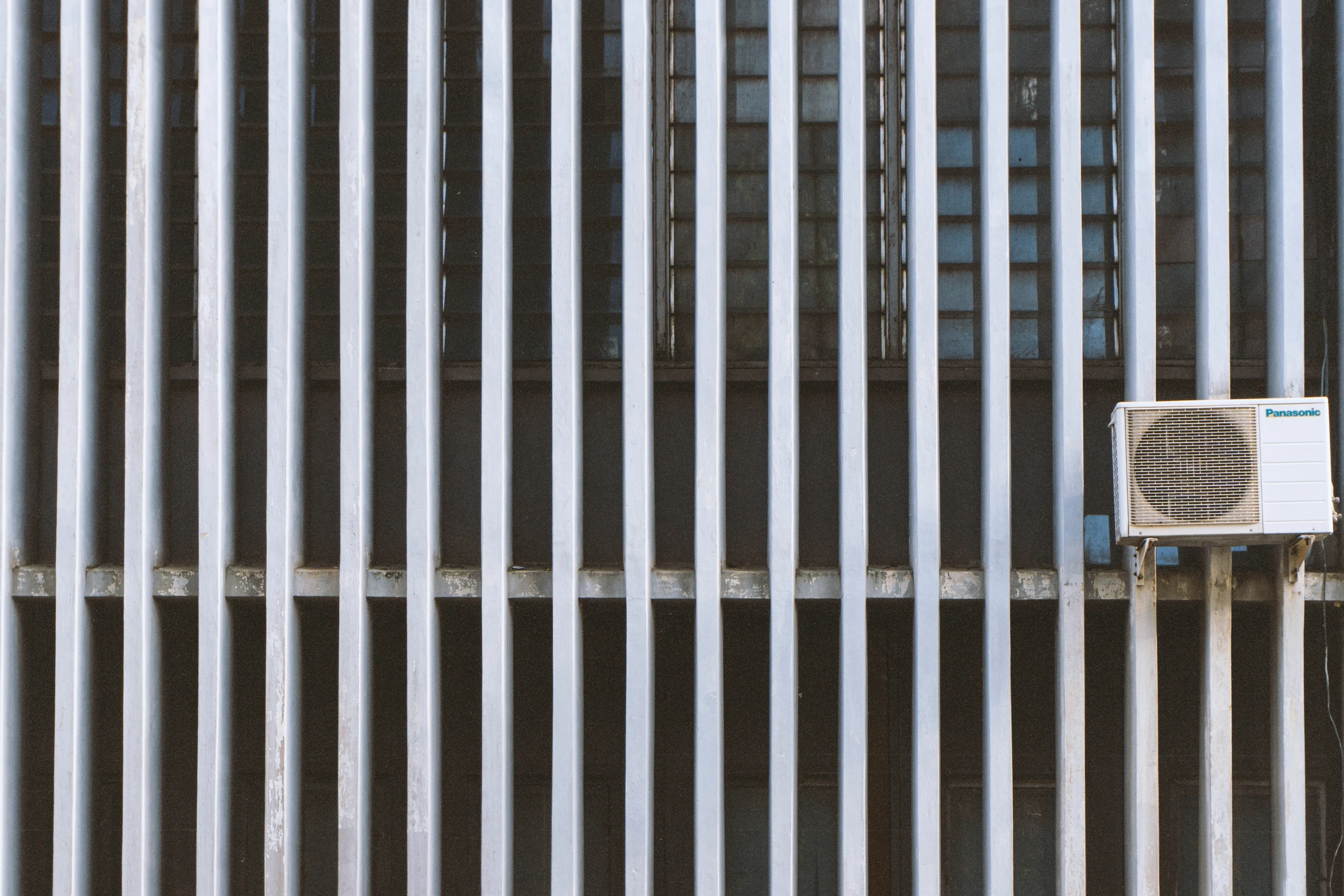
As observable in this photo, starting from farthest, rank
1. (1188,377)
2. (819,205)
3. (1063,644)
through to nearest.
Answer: (819,205) < (1188,377) < (1063,644)

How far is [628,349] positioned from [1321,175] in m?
3.10

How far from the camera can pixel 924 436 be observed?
11.9 ft

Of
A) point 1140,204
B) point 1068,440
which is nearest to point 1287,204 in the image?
point 1140,204

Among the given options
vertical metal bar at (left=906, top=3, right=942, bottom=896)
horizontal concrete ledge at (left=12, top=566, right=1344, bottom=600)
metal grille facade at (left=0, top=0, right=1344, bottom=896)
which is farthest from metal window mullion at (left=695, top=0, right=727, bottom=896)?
vertical metal bar at (left=906, top=3, right=942, bottom=896)

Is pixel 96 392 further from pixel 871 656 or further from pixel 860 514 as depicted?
pixel 871 656

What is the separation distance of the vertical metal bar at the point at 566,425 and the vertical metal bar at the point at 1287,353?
271 centimetres

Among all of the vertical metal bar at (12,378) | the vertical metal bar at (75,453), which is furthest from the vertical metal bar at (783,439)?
the vertical metal bar at (12,378)

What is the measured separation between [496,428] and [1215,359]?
9.29 feet

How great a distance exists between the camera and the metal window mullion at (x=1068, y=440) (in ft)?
11.7

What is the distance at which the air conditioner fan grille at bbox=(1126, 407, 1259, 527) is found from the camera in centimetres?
330

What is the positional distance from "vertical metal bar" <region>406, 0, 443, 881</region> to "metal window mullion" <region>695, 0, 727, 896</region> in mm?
1071

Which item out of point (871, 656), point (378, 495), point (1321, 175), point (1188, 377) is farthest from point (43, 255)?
point (1321, 175)

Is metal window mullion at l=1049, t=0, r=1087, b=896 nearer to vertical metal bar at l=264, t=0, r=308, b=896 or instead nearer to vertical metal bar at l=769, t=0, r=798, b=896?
vertical metal bar at l=769, t=0, r=798, b=896

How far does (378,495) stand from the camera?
13.2ft
